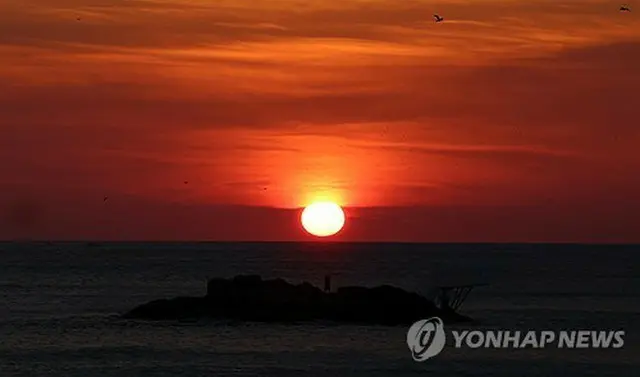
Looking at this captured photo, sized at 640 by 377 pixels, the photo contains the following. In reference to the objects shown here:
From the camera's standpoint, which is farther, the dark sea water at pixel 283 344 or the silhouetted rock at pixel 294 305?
the silhouetted rock at pixel 294 305

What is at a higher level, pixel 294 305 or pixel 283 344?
pixel 294 305

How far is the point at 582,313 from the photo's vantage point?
110500 mm

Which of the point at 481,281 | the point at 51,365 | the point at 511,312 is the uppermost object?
the point at 511,312

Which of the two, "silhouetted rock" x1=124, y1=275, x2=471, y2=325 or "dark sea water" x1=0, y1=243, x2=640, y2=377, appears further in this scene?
"silhouetted rock" x1=124, y1=275, x2=471, y2=325

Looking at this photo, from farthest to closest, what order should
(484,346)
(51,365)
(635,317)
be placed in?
(635,317) → (484,346) → (51,365)

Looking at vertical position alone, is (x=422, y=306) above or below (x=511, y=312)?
below

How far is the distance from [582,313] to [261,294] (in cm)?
2895

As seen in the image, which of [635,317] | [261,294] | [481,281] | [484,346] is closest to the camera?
[484,346]

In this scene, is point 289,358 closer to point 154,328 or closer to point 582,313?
point 154,328

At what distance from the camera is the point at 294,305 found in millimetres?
91125

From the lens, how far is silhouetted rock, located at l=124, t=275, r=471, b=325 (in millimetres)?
88750

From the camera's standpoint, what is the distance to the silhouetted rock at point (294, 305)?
8875cm

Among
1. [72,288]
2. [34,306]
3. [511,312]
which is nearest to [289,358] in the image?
[511,312]

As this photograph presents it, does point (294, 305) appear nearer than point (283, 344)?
No
